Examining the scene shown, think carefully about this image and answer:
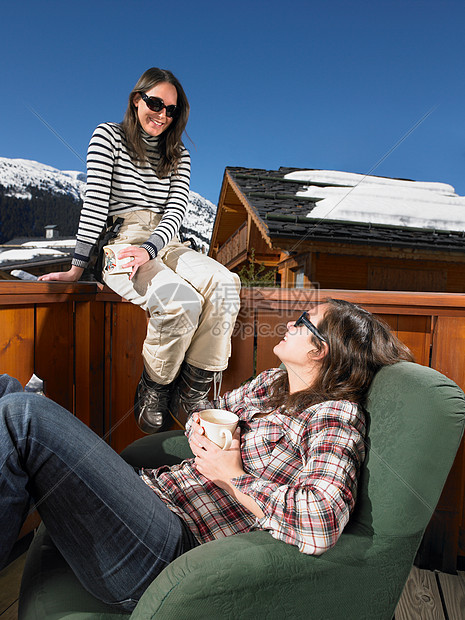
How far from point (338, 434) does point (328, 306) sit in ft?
1.68

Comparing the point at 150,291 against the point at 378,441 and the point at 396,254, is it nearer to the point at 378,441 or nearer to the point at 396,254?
the point at 378,441

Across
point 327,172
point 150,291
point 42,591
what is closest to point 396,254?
point 327,172

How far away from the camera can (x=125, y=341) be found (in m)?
2.22

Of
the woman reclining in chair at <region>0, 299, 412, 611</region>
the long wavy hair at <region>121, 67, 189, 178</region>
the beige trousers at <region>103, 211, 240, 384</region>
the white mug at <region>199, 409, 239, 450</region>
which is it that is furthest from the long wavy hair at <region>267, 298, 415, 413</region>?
the long wavy hair at <region>121, 67, 189, 178</region>

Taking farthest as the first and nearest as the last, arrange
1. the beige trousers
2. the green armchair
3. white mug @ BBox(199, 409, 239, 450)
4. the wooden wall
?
the wooden wall < the beige trousers < white mug @ BBox(199, 409, 239, 450) < the green armchair

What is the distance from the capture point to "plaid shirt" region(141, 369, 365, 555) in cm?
99

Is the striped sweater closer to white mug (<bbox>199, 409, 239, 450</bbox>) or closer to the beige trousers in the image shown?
the beige trousers

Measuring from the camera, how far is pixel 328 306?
4.94ft

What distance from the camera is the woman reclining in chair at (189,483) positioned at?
Answer: 1.01 metres

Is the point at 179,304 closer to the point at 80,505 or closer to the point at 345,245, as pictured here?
the point at 80,505

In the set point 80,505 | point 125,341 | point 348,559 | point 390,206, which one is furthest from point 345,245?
point 80,505

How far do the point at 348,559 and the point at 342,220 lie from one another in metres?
5.44

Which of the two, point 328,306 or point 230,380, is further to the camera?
point 230,380

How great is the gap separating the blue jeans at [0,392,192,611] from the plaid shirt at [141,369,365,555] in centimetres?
24
